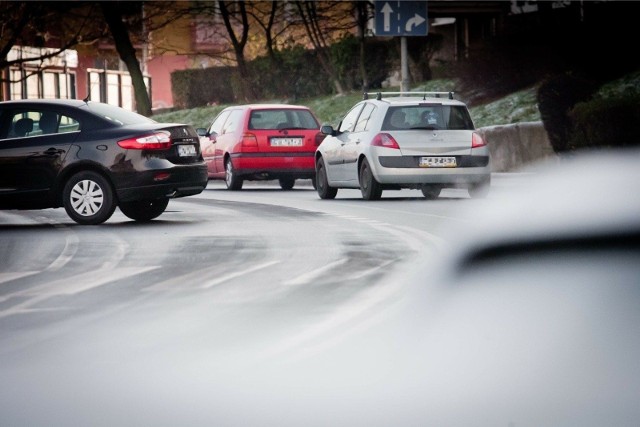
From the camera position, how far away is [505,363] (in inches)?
167

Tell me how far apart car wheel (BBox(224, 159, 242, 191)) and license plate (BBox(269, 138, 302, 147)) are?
3.13 feet

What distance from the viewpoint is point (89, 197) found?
1770 centimetres

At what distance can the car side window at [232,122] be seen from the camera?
91.6 feet

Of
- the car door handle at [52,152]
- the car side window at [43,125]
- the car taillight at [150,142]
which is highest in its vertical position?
the car side window at [43,125]

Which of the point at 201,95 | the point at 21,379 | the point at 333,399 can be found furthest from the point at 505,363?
the point at 201,95

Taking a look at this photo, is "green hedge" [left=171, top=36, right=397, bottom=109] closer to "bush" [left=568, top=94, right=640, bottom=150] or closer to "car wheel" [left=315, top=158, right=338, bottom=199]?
"bush" [left=568, top=94, right=640, bottom=150]

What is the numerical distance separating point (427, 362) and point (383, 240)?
34.8 feet

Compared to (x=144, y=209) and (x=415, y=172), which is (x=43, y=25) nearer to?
(x=415, y=172)

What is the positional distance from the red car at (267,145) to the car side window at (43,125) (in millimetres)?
9073

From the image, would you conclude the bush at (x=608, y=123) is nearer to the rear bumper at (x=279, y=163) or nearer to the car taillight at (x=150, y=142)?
the rear bumper at (x=279, y=163)

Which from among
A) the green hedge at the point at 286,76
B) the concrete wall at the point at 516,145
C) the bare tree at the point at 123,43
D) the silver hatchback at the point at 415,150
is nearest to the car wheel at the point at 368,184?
the silver hatchback at the point at 415,150

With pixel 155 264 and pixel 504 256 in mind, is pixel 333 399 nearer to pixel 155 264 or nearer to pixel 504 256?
pixel 504 256

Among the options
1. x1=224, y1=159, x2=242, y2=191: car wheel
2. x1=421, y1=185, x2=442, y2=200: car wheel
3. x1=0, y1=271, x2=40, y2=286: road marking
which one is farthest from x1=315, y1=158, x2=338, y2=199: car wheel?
x1=0, y1=271, x2=40, y2=286: road marking

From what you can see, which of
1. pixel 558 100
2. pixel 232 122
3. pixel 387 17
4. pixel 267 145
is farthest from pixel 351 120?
pixel 387 17
